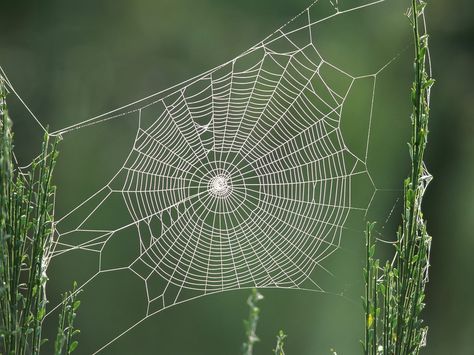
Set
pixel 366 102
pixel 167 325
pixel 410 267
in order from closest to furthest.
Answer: pixel 410 267
pixel 366 102
pixel 167 325

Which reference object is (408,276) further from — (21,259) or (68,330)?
(21,259)

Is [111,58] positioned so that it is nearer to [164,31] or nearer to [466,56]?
[164,31]

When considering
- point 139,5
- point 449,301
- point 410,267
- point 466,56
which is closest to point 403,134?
point 466,56

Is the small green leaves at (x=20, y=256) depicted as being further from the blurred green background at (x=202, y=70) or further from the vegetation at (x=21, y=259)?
the blurred green background at (x=202, y=70)

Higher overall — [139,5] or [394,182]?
[139,5]

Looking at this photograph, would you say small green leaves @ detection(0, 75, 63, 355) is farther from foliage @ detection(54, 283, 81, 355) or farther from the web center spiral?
the web center spiral

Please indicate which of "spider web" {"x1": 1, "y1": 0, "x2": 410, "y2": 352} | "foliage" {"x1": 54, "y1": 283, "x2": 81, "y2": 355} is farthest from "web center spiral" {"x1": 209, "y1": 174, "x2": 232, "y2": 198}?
"foliage" {"x1": 54, "y1": 283, "x2": 81, "y2": 355}

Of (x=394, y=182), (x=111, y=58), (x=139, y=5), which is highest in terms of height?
(x=139, y=5)
